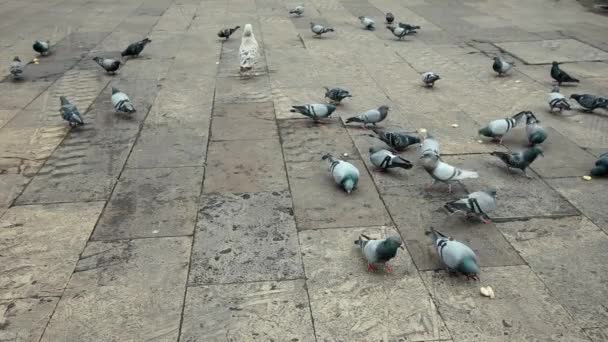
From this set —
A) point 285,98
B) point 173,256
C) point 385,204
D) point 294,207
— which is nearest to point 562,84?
point 285,98

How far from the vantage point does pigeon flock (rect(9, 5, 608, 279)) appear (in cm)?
408

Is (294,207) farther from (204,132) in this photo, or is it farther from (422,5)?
(422,5)

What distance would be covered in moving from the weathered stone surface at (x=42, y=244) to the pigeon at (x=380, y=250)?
2456 millimetres

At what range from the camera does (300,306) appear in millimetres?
3863

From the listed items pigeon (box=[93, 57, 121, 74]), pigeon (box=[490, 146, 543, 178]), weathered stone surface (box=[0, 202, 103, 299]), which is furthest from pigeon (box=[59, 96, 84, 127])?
pigeon (box=[490, 146, 543, 178])

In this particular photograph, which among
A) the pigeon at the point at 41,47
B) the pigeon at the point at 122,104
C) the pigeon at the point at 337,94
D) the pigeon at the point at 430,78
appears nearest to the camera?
the pigeon at the point at 122,104

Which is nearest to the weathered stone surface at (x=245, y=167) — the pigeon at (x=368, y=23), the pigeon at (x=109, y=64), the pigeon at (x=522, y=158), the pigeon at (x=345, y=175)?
the pigeon at (x=345, y=175)

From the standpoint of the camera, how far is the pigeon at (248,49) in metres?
8.99

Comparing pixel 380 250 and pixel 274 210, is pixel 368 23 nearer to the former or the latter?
pixel 274 210

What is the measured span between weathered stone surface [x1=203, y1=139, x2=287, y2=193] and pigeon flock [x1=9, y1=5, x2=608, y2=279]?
2.12 feet

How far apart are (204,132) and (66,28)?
8.37m

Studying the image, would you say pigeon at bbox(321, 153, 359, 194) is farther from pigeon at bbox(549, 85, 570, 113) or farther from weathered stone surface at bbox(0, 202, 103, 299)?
pigeon at bbox(549, 85, 570, 113)

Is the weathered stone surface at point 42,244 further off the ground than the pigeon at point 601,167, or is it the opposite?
the weathered stone surface at point 42,244

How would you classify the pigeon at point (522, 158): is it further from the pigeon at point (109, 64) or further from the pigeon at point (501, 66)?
the pigeon at point (109, 64)
